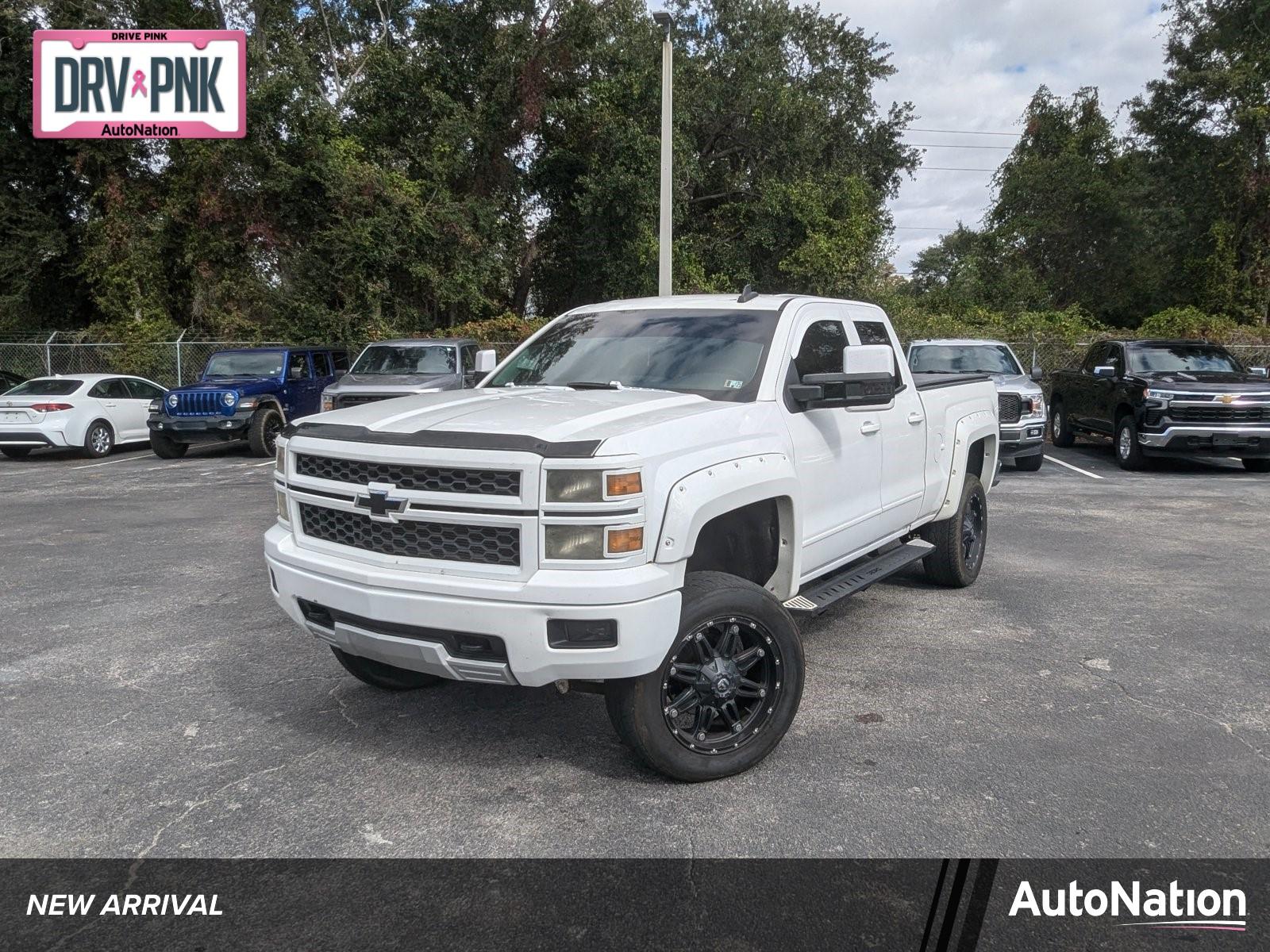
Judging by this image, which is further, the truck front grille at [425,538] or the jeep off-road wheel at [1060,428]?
the jeep off-road wheel at [1060,428]

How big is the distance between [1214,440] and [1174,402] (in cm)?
70

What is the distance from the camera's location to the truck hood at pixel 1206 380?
1286 cm

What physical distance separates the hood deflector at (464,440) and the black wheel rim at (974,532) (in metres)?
4.26

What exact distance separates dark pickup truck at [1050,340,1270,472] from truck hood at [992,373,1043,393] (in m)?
1.54

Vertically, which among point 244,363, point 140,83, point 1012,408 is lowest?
point 1012,408

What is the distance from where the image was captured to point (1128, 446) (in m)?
13.8

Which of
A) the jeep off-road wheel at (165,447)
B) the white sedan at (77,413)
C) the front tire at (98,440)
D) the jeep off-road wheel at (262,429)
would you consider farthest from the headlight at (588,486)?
the front tire at (98,440)

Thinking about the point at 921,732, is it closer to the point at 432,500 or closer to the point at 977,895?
the point at 977,895

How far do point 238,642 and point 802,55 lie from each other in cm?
3004

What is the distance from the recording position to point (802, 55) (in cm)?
3086

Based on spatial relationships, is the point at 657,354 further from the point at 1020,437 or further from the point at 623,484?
the point at 1020,437

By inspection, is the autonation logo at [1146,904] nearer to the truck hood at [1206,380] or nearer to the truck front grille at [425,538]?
the truck front grille at [425,538]

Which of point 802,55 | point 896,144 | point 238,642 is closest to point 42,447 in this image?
point 238,642

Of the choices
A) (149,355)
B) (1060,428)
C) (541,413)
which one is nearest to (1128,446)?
(1060,428)
